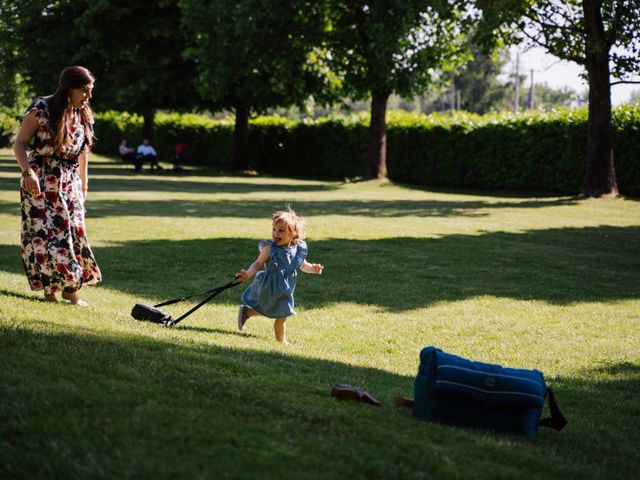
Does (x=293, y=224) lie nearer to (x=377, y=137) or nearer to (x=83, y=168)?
(x=83, y=168)

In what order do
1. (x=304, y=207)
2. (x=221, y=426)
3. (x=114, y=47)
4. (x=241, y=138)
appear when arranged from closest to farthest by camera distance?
(x=221, y=426)
(x=304, y=207)
(x=114, y=47)
(x=241, y=138)

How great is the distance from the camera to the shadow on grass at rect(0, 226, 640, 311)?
10.1m

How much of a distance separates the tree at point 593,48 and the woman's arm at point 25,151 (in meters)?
17.9

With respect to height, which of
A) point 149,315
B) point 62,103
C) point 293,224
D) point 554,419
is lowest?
point 554,419

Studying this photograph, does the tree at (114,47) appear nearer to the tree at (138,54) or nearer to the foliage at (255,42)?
the tree at (138,54)

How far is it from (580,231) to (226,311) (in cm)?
1027

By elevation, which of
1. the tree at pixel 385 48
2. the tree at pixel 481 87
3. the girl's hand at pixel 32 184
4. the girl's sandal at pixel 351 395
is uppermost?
the tree at pixel 481 87

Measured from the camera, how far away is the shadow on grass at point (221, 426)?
11.3 ft

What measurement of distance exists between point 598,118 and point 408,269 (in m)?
14.2

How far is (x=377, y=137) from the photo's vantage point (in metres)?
31.5

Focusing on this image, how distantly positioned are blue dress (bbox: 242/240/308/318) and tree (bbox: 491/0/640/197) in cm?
1717

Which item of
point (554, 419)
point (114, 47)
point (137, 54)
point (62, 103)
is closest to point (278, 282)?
point (62, 103)

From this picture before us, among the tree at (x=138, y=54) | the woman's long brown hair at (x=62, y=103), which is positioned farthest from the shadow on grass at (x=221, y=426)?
the tree at (x=138, y=54)

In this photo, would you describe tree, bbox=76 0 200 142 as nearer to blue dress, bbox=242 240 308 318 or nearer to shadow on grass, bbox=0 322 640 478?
blue dress, bbox=242 240 308 318
